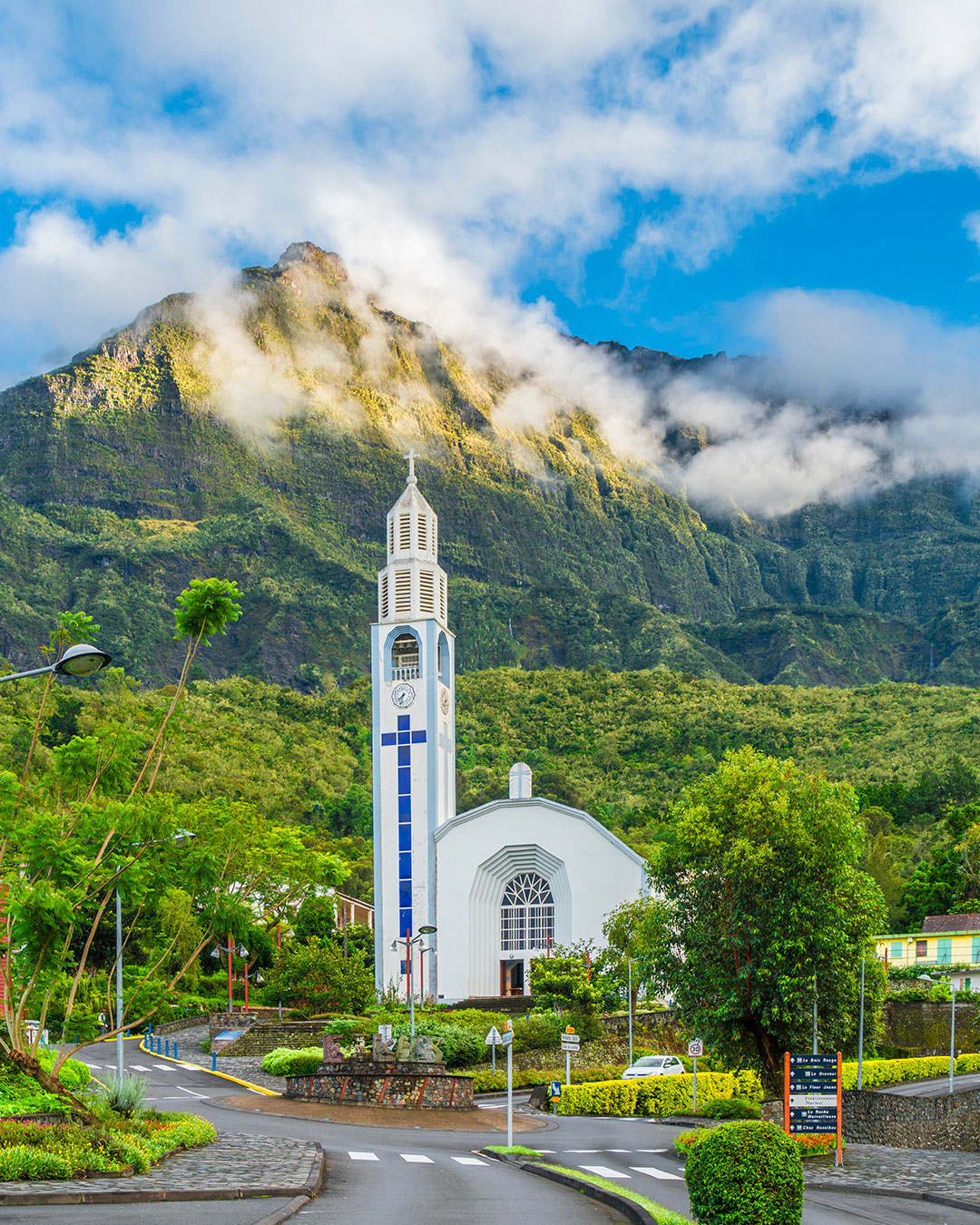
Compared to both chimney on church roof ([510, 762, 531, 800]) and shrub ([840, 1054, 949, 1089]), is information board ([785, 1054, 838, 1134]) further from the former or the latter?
chimney on church roof ([510, 762, 531, 800])

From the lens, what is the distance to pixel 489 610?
Result: 582ft

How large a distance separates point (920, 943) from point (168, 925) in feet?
98.6

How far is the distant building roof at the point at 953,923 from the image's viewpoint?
5191 cm

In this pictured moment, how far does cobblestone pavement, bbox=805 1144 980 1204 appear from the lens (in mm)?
17766

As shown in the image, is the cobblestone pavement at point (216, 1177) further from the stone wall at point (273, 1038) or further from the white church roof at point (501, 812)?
the white church roof at point (501, 812)

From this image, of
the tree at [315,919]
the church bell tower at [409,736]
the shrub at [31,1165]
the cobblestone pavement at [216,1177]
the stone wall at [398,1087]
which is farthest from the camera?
the tree at [315,919]

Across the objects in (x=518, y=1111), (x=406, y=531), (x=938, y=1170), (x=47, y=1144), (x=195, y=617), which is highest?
(x=406, y=531)

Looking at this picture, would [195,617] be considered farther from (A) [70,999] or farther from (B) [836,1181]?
(B) [836,1181]

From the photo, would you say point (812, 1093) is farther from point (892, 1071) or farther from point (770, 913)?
point (892, 1071)

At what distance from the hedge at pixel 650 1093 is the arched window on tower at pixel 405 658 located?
1083 inches

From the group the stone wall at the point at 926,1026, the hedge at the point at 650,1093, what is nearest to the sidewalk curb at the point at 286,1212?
the hedge at the point at 650,1093

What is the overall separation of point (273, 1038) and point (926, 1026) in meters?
22.4

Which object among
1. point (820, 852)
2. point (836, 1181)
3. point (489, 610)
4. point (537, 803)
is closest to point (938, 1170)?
point (836, 1181)

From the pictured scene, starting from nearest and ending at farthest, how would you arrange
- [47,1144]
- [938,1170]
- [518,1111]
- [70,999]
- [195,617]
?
[47,1144] → [70,999] → [195,617] → [938,1170] → [518,1111]
